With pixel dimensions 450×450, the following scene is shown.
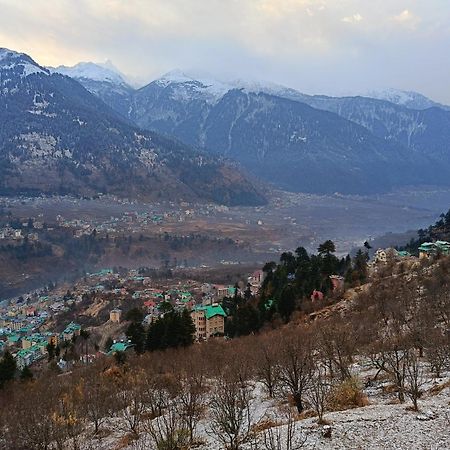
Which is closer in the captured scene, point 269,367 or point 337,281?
point 269,367

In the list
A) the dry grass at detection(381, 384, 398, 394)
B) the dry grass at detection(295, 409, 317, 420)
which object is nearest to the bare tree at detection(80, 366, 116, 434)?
the dry grass at detection(295, 409, 317, 420)

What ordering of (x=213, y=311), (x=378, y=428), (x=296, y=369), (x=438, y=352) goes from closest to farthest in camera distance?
1. (x=378, y=428)
2. (x=296, y=369)
3. (x=438, y=352)
4. (x=213, y=311)

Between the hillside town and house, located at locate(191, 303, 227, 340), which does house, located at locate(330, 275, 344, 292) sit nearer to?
the hillside town

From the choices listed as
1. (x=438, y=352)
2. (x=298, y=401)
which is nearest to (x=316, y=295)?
(x=438, y=352)

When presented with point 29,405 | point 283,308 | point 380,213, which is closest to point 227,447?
point 29,405

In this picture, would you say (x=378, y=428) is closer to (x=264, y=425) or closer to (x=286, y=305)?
(x=264, y=425)

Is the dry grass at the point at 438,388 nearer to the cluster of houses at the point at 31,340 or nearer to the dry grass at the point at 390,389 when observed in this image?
the dry grass at the point at 390,389

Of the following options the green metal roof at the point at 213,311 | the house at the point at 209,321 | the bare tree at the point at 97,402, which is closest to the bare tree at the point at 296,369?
the bare tree at the point at 97,402
